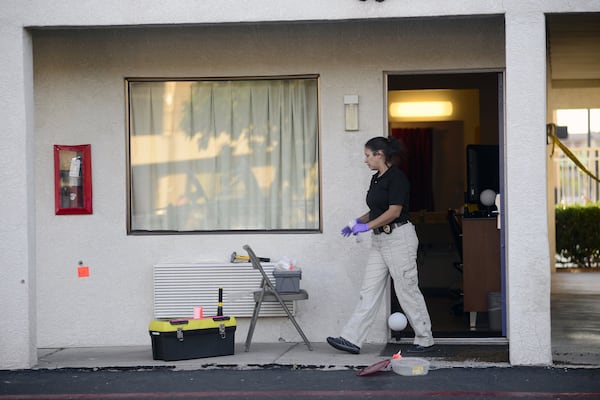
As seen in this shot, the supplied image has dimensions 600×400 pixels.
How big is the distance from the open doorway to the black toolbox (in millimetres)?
1695

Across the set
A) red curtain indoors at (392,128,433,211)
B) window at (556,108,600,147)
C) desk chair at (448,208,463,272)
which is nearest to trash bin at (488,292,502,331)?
desk chair at (448,208,463,272)

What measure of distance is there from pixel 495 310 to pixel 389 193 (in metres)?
2.17

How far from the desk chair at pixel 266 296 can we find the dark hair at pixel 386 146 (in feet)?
4.53

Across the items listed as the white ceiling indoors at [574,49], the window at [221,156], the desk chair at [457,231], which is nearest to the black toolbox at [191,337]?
the window at [221,156]

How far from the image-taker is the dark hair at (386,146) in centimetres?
841

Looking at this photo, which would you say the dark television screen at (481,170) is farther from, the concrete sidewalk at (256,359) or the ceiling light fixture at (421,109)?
the ceiling light fixture at (421,109)

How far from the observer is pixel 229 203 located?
31.5ft

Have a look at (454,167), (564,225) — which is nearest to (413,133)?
(454,167)

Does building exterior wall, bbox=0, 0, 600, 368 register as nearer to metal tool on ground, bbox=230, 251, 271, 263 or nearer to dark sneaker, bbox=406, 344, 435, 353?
A: metal tool on ground, bbox=230, 251, 271, 263

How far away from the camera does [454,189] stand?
48.2 ft

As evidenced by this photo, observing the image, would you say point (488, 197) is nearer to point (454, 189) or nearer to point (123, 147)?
point (123, 147)

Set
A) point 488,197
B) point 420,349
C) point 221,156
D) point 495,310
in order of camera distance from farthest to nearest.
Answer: point 488,197 < point 495,310 < point 221,156 < point 420,349

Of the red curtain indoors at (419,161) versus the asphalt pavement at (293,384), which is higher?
the red curtain indoors at (419,161)

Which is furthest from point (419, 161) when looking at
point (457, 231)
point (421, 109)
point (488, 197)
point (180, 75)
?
point (180, 75)
